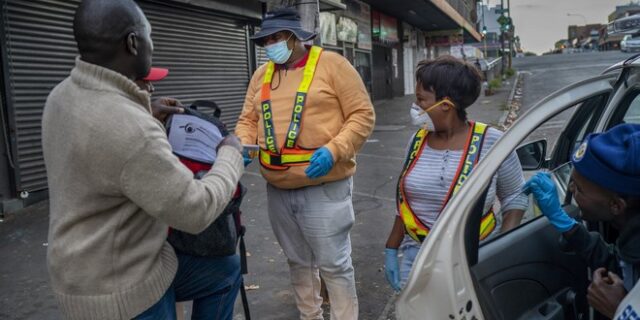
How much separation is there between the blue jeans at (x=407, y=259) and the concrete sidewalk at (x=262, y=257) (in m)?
1.31

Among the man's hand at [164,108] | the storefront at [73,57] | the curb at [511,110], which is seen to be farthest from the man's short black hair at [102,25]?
the curb at [511,110]

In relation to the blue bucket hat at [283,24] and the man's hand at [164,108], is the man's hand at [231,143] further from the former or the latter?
the blue bucket hat at [283,24]

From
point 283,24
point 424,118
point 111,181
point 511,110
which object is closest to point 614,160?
point 424,118

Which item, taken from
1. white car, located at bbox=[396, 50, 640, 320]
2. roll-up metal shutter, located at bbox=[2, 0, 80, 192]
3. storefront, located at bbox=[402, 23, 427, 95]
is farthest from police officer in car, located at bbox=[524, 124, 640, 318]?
storefront, located at bbox=[402, 23, 427, 95]

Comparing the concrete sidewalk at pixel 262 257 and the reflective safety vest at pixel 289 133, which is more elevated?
the reflective safety vest at pixel 289 133

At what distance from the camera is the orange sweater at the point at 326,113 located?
3.11 m

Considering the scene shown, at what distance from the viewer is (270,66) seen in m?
3.33

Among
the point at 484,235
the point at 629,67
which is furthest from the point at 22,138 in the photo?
the point at 629,67

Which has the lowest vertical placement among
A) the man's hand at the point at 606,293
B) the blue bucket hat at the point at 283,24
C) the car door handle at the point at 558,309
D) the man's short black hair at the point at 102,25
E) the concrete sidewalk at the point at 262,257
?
the concrete sidewalk at the point at 262,257

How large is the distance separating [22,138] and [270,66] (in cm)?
458

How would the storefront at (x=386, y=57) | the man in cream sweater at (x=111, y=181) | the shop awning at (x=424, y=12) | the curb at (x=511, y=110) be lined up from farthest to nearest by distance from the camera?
the storefront at (x=386, y=57)
the shop awning at (x=424, y=12)
the curb at (x=511, y=110)
the man in cream sweater at (x=111, y=181)

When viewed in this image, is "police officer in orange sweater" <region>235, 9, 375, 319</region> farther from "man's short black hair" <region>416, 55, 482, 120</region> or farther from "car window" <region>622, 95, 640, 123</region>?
"car window" <region>622, 95, 640, 123</region>

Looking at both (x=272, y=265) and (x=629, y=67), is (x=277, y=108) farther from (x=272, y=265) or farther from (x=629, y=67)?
(x=272, y=265)

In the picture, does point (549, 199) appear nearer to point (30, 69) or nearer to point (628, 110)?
point (628, 110)
